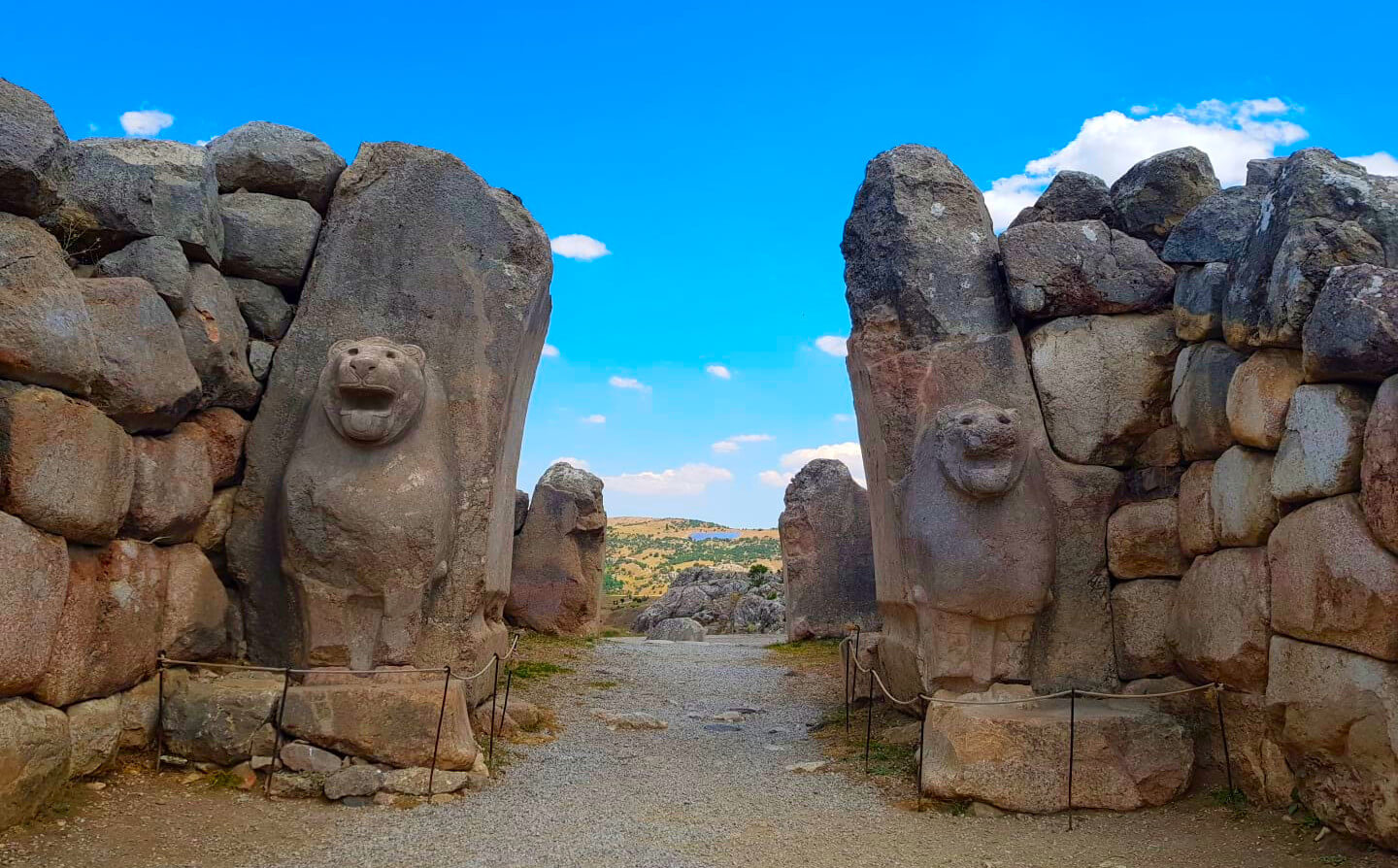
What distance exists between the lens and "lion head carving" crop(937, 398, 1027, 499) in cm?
560

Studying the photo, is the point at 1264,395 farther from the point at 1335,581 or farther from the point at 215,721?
the point at 215,721

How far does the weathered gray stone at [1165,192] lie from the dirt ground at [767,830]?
3.27 metres

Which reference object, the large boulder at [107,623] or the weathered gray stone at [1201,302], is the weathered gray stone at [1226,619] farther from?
the large boulder at [107,623]

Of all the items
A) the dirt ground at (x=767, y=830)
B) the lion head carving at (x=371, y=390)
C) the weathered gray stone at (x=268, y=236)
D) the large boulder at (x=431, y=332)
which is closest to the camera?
the dirt ground at (x=767, y=830)

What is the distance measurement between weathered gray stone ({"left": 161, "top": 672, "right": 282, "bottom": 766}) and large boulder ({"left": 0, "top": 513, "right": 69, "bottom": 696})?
95 cm

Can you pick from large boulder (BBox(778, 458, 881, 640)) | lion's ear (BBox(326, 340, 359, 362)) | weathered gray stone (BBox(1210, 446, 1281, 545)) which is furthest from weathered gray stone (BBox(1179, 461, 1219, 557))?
large boulder (BBox(778, 458, 881, 640))

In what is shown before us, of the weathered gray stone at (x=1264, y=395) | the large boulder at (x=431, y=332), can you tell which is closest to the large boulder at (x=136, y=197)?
the large boulder at (x=431, y=332)

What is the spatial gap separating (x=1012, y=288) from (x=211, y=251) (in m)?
4.47

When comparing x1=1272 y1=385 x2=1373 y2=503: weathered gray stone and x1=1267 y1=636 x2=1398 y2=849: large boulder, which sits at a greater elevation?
x1=1272 y1=385 x2=1373 y2=503: weathered gray stone

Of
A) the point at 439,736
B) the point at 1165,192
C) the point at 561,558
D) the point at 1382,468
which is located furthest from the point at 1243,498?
the point at 561,558

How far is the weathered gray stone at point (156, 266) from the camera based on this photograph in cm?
541

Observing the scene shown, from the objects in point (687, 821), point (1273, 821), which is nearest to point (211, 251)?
point (687, 821)

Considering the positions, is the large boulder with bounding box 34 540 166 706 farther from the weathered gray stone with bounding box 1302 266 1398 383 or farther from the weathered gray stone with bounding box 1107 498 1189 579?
the weathered gray stone with bounding box 1302 266 1398 383

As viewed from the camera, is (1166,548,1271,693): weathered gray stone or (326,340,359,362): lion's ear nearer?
(1166,548,1271,693): weathered gray stone
